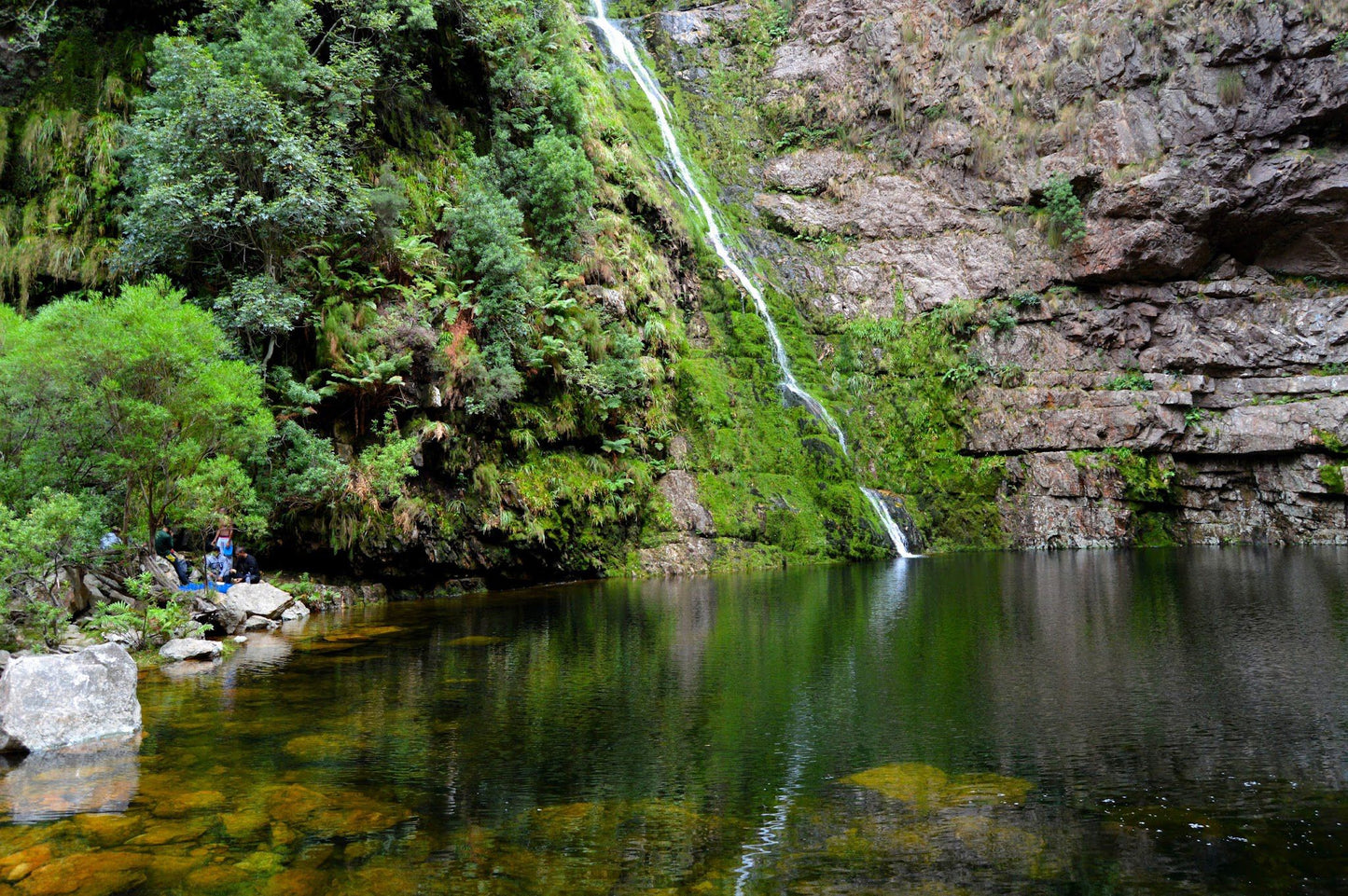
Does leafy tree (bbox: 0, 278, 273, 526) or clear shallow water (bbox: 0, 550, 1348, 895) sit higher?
leafy tree (bbox: 0, 278, 273, 526)

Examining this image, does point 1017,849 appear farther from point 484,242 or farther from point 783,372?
point 783,372

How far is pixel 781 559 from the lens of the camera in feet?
96.8

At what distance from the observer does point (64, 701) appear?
27.8 ft

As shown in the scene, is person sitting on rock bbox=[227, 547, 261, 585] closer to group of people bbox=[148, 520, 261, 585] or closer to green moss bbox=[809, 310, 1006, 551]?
group of people bbox=[148, 520, 261, 585]

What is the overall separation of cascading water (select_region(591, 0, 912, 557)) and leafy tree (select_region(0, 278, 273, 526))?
2471 centimetres

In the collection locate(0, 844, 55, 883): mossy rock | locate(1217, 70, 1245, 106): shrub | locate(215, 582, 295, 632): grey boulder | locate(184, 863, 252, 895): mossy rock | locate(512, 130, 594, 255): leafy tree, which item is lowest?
locate(0, 844, 55, 883): mossy rock

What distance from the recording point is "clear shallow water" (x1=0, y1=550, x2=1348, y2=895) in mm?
5117

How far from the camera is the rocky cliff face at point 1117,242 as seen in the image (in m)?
35.7

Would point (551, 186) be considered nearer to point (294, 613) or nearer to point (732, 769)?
point (294, 613)

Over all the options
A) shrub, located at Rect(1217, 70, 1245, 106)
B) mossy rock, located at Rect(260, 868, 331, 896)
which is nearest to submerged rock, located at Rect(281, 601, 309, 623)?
mossy rock, located at Rect(260, 868, 331, 896)

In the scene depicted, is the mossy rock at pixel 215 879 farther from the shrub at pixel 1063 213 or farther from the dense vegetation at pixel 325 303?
the shrub at pixel 1063 213

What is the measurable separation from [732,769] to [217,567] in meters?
15.2

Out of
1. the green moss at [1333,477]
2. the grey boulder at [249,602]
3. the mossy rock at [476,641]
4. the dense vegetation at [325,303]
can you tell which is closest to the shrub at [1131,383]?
the green moss at [1333,477]

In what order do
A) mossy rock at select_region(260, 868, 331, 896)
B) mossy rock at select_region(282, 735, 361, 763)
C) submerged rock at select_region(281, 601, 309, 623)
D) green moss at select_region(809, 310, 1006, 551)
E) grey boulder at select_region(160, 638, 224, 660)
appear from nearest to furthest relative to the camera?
mossy rock at select_region(260, 868, 331, 896)
mossy rock at select_region(282, 735, 361, 763)
grey boulder at select_region(160, 638, 224, 660)
submerged rock at select_region(281, 601, 309, 623)
green moss at select_region(809, 310, 1006, 551)
